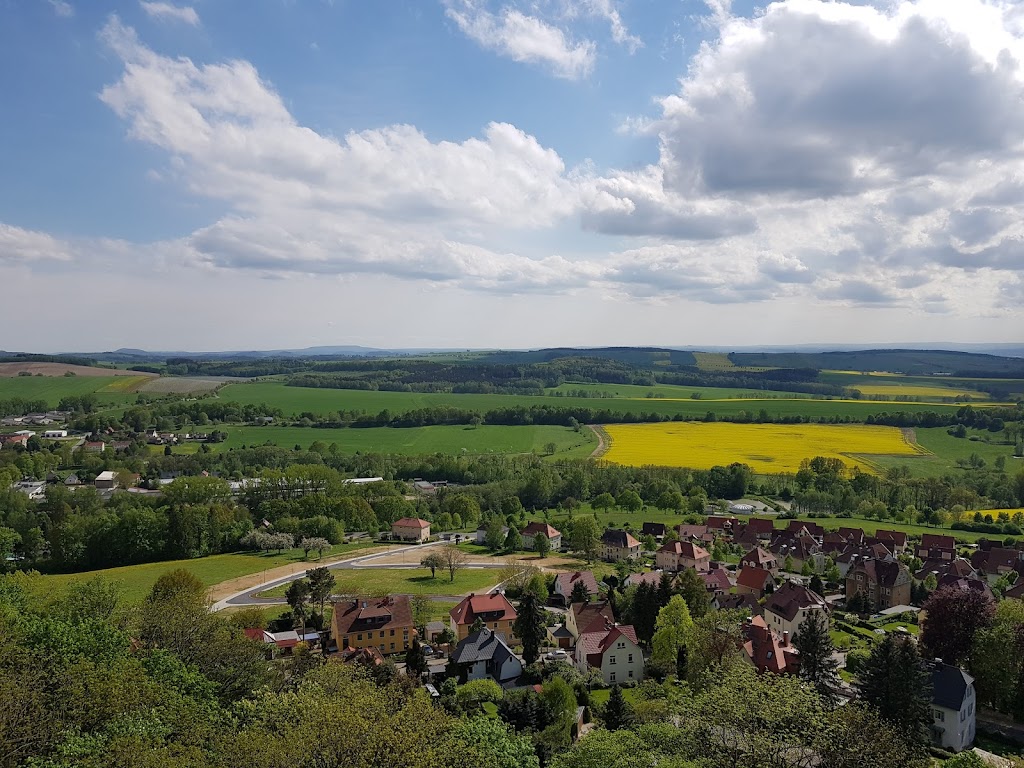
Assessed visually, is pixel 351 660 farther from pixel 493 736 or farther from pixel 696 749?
pixel 696 749

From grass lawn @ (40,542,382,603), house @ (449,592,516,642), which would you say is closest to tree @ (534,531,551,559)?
grass lawn @ (40,542,382,603)

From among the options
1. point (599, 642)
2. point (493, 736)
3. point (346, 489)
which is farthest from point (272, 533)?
point (493, 736)

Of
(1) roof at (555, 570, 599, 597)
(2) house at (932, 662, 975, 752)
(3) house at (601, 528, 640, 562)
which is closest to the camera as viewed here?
(2) house at (932, 662, 975, 752)

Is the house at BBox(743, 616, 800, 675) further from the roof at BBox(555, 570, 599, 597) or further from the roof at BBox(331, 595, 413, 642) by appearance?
the roof at BBox(331, 595, 413, 642)

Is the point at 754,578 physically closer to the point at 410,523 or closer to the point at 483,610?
the point at 483,610

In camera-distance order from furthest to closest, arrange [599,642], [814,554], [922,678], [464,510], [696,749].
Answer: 1. [464,510]
2. [814,554]
3. [599,642]
4. [922,678]
5. [696,749]

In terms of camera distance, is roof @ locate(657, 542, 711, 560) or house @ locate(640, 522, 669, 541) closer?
roof @ locate(657, 542, 711, 560)

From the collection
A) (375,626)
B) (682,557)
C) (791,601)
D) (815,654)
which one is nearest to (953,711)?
(815,654)
